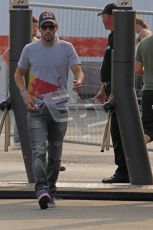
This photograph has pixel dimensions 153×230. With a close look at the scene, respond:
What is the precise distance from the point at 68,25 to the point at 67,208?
6.45 metres

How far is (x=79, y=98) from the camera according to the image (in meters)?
14.6

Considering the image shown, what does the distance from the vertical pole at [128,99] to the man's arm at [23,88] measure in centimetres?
113

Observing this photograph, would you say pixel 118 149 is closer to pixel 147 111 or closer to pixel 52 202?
pixel 147 111

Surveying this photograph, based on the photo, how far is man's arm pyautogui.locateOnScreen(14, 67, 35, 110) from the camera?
903 cm

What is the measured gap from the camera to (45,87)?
29.9 feet

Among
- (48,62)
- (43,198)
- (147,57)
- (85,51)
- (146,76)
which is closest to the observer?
(43,198)

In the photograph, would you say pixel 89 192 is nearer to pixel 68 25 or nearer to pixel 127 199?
pixel 127 199

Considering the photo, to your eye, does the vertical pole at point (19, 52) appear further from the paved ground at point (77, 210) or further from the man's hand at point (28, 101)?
the man's hand at point (28, 101)

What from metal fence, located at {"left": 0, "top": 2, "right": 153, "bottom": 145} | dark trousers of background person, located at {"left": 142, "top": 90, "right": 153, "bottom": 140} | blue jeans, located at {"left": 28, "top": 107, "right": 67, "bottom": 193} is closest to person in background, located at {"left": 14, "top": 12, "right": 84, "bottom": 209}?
blue jeans, located at {"left": 28, "top": 107, "right": 67, "bottom": 193}

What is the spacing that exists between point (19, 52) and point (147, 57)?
1418 millimetres

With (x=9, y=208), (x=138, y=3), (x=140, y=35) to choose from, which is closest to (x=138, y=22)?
(x=140, y=35)

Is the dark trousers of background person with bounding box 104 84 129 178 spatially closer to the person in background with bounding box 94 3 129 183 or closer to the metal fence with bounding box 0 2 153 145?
the person in background with bounding box 94 3 129 183

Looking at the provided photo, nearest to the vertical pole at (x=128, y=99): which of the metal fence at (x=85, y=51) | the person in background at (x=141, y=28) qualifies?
the person in background at (x=141, y=28)

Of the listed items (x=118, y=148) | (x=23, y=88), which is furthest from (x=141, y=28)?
(x=23, y=88)
